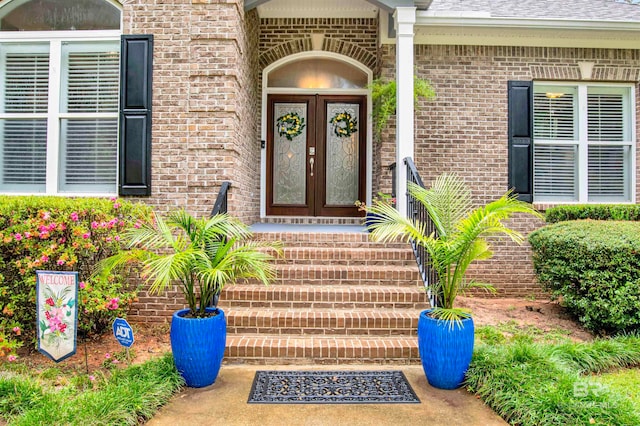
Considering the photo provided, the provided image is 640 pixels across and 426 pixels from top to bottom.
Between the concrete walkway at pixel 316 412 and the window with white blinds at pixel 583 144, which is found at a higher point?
the window with white blinds at pixel 583 144

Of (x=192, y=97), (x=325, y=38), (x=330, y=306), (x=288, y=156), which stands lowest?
(x=330, y=306)

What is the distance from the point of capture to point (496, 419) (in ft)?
8.59

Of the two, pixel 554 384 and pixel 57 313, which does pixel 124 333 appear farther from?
pixel 554 384

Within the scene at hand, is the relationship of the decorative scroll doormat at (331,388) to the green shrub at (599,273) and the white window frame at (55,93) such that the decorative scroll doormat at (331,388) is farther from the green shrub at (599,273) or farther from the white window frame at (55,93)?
the white window frame at (55,93)

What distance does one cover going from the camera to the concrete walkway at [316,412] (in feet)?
8.44

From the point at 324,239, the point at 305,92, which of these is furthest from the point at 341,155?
the point at 324,239

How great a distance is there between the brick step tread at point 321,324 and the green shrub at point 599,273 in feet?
6.34

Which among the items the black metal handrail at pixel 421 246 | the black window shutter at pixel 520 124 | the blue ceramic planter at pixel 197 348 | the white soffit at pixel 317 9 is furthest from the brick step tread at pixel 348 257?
the white soffit at pixel 317 9

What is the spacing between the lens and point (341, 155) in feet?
22.8

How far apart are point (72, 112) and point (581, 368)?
5.64 m

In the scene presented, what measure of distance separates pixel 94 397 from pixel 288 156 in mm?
4904

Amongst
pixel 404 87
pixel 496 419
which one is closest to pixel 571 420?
pixel 496 419

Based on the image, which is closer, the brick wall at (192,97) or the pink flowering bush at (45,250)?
the pink flowering bush at (45,250)

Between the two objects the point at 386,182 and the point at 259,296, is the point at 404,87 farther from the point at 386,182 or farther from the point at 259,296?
the point at 259,296
